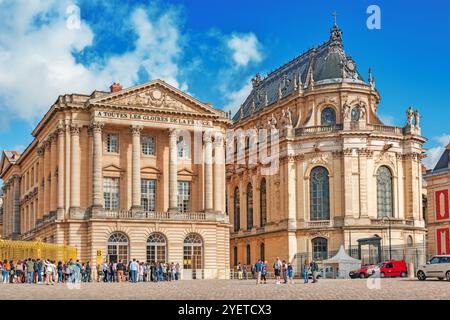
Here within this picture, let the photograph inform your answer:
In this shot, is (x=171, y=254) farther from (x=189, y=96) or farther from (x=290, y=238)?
(x=290, y=238)

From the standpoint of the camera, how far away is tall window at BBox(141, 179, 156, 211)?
65.1m

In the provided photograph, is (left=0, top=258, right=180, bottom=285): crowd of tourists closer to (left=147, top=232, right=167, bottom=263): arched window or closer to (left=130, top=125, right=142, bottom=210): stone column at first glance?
(left=147, top=232, right=167, bottom=263): arched window

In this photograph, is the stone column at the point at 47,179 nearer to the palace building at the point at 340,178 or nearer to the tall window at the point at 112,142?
the tall window at the point at 112,142

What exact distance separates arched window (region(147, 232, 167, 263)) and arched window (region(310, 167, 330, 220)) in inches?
779

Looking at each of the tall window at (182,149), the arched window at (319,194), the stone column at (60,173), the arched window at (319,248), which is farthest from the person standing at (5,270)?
the arched window at (319,194)

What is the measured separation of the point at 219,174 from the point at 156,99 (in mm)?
8303

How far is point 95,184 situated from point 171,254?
809 cm

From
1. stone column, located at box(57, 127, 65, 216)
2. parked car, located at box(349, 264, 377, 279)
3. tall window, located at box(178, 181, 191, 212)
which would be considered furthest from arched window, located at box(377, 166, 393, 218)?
stone column, located at box(57, 127, 65, 216)

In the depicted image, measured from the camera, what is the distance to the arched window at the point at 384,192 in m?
77.4

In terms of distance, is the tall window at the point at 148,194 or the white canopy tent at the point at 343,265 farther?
the white canopy tent at the point at 343,265

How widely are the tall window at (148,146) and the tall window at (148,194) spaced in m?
2.29

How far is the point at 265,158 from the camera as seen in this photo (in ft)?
277

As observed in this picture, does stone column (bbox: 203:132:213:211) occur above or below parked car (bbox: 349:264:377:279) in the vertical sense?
above
